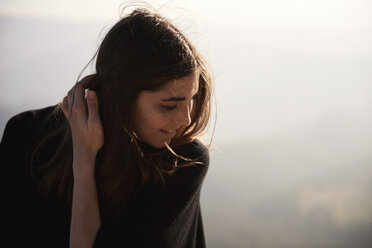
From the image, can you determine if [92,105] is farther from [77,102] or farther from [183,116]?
[183,116]

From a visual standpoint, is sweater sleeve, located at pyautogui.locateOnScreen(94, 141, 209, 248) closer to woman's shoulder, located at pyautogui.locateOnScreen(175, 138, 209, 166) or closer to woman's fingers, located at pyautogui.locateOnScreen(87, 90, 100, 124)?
woman's shoulder, located at pyautogui.locateOnScreen(175, 138, 209, 166)

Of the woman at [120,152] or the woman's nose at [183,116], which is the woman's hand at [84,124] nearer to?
the woman at [120,152]

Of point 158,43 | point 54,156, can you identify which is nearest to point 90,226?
point 54,156

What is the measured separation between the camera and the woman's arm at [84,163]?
3.00 ft

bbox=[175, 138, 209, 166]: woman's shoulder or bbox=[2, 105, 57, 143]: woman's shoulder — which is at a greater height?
bbox=[2, 105, 57, 143]: woman's shoulder

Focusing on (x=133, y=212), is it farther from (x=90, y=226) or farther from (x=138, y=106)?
(x=138, y=106)

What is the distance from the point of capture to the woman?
0.91m

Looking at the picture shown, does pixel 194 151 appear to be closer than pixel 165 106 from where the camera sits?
No

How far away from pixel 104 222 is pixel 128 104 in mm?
284

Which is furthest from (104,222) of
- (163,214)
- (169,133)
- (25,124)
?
(25,124)

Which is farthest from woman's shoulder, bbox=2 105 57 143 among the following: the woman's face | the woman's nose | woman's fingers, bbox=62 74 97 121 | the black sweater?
the woman's nose

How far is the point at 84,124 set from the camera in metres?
0.95

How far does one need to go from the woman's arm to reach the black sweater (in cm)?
4

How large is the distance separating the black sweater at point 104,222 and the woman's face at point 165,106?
140 mm
